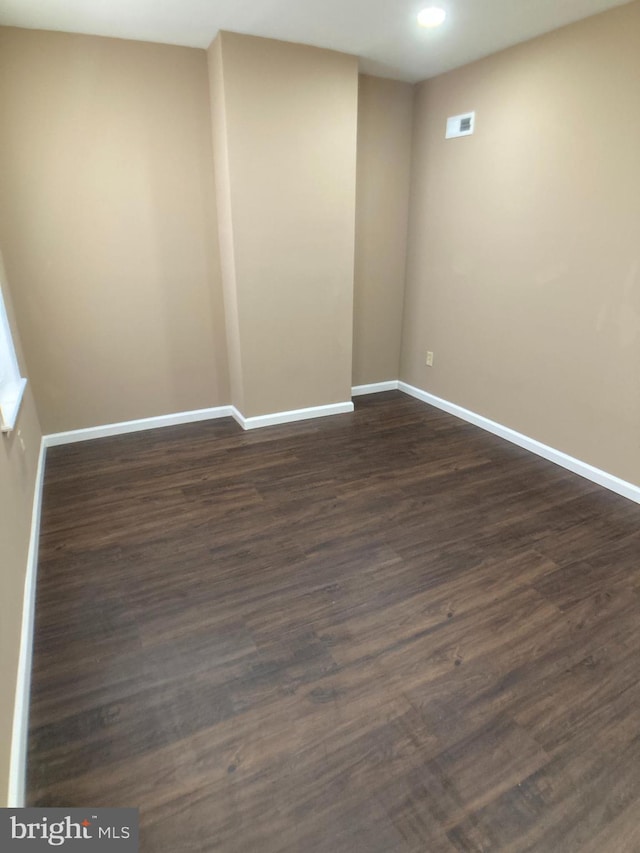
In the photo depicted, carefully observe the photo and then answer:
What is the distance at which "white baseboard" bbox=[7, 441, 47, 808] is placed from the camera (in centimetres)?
129

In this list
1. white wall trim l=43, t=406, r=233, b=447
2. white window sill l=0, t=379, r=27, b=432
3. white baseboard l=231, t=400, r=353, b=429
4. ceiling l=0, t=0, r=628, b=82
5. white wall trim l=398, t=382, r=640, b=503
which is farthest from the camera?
white baseboard l=231, t=400, r=353, b=429

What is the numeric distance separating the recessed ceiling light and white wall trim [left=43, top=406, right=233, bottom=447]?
2.82 m

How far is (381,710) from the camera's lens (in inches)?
61.5

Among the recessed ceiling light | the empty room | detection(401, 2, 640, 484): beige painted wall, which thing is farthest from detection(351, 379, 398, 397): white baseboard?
the recessed ceiling light

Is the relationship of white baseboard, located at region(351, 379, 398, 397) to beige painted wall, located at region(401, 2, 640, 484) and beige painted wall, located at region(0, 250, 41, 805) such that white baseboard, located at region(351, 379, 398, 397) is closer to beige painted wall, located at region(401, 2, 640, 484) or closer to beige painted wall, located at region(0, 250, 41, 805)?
beige painted wall, located at region(401, 2, 640, 484)

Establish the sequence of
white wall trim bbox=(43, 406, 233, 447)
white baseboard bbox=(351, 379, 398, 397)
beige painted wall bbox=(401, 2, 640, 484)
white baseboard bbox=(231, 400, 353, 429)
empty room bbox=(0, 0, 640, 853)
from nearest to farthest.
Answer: empty room bbox=(0, 0, 640, 853) < beige painted wall bbox=(401, 2, 640, 484) < white wall trim bbox=(43, 406, 233, 447) < white baseboard bbox=(231, 400, 353, 429) < white baseboard bbox=(351, 379, 398, 397)

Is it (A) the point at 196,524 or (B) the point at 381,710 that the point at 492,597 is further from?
(A) the point at 196,524

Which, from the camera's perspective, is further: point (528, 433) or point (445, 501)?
point (528, 433)

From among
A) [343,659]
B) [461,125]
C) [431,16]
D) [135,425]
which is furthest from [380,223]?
[343,659]

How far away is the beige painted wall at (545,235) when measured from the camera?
2594 millimetres

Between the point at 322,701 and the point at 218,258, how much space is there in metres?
3.06

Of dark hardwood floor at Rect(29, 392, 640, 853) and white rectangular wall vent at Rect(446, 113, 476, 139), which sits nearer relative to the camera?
dark hardwood floor at Rect(29, 392, 640, 853)

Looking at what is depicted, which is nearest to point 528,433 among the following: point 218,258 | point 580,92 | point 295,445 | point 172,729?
point 295,445

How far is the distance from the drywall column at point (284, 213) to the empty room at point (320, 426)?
0.02 meters
